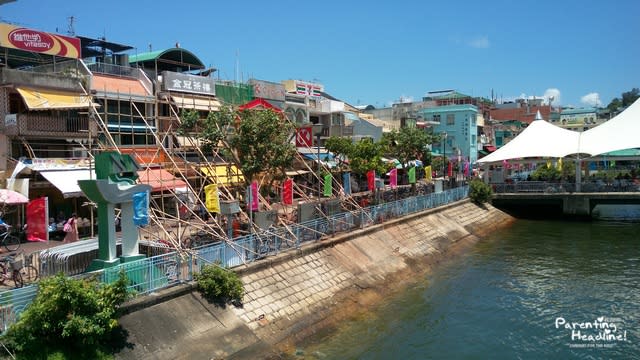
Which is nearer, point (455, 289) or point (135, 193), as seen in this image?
point (135, 193)

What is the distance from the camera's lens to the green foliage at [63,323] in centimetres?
1237

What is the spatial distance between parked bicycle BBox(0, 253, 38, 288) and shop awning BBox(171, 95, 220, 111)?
16.3m

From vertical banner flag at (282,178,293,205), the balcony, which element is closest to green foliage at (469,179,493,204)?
vertical banner flag at (282,178,293,205)

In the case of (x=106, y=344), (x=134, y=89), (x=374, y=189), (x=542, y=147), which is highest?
(x=134, y=89)

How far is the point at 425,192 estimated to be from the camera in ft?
146

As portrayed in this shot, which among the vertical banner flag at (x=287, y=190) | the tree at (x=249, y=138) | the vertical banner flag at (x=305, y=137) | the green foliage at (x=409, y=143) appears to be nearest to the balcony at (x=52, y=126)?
the tree at (x=249, y=138)

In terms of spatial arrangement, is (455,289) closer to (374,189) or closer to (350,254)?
(350,254)

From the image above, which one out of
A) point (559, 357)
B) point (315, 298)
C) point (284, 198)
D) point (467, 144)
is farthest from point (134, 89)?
point (467, 144)

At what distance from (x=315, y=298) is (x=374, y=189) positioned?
1585cm

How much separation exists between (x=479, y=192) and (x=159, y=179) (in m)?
32.0

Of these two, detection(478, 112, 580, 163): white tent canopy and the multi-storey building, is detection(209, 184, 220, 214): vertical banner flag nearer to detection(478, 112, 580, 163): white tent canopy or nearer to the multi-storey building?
detection(478, 112, 580, 163): white tent canopy

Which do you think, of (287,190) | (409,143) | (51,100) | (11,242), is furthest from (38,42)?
(409,143)

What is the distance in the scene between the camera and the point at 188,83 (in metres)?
35.2

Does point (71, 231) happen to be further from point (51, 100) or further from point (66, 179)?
point (51, 100)
